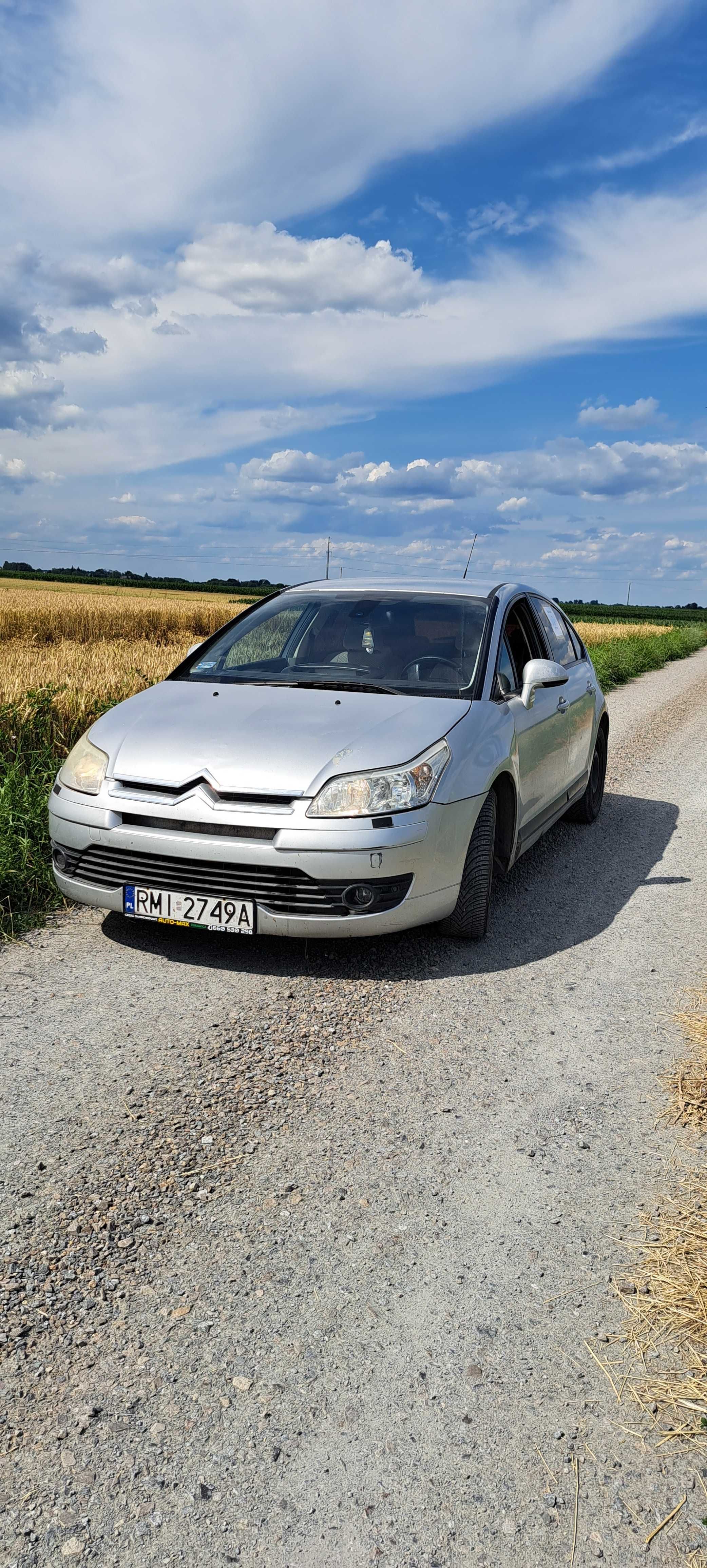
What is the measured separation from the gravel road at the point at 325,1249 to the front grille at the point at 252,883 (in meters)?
0.34

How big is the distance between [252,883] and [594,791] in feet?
13.3

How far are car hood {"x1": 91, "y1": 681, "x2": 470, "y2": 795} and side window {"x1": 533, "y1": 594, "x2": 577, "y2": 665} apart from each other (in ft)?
6.10

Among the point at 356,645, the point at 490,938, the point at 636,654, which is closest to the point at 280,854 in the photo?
the point at 490,938

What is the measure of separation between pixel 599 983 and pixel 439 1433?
2.52 metres

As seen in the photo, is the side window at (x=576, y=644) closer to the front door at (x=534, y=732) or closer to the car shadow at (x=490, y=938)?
the front door at (x=534, y=732)

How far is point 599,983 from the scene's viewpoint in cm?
429

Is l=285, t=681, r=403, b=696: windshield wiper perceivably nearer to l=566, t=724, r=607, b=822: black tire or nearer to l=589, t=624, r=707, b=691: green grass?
l=566, t=724, r=607, b=822: black tire

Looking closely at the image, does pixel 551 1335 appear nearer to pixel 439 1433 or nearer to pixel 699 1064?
pixel 439 1433

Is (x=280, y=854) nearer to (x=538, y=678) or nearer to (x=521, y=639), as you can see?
(x=538, y=678)

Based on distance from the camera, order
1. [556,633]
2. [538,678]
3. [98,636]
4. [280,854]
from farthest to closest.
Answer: [98,636] → [556,633] → [538,678] → [280,854]

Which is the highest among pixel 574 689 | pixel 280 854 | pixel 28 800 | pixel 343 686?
pixel 343 686

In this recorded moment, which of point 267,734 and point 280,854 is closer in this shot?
point 280,854

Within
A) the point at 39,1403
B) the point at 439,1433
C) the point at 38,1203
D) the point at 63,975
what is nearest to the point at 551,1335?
the point at 439,1433

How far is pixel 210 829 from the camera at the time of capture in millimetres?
3941
